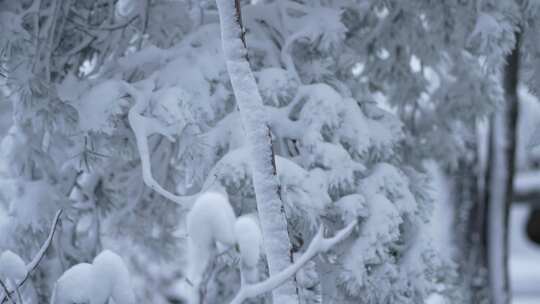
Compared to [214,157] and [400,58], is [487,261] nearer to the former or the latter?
[400,58]

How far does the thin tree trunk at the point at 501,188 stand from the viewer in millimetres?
8336

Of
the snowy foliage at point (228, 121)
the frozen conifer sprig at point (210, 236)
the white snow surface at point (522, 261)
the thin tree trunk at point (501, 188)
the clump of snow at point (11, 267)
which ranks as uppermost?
the frozen conifer sprig at point (210, 236)

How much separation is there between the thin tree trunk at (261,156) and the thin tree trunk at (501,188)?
610cm

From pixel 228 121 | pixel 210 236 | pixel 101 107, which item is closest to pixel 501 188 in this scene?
pixel 228 121

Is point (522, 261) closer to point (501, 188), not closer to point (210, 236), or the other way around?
point (501, 188)

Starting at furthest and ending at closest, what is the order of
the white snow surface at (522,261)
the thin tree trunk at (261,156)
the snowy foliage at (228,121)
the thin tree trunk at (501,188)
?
the white snow surface at (522,261)
the thin tree trunk at (501,188)
the snowy foliage at (228,121)
the thin tree trunk at (261,156)

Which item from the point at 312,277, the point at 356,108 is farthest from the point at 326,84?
the point at 312,277

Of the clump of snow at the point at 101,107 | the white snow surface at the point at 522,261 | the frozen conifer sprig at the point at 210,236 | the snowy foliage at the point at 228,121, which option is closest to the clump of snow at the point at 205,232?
the frozen conifer sprig at the point at 210,236

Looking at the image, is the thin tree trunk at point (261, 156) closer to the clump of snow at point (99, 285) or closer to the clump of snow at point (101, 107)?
the clump of snow at point (99, 285)

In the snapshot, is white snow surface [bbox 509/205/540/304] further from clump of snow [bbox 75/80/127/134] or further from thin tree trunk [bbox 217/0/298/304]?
thin tree trunk [bbox 217/0/298/304]

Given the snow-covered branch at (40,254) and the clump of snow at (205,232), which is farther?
the snow-covered branch at (40,254)

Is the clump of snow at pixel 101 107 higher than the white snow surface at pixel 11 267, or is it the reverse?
the white snow surface at pixel 11 267

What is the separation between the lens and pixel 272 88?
4.47 meters

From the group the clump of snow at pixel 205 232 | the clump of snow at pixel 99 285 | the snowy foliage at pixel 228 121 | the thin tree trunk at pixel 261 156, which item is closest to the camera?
the clump of snow at pixel 205 232
